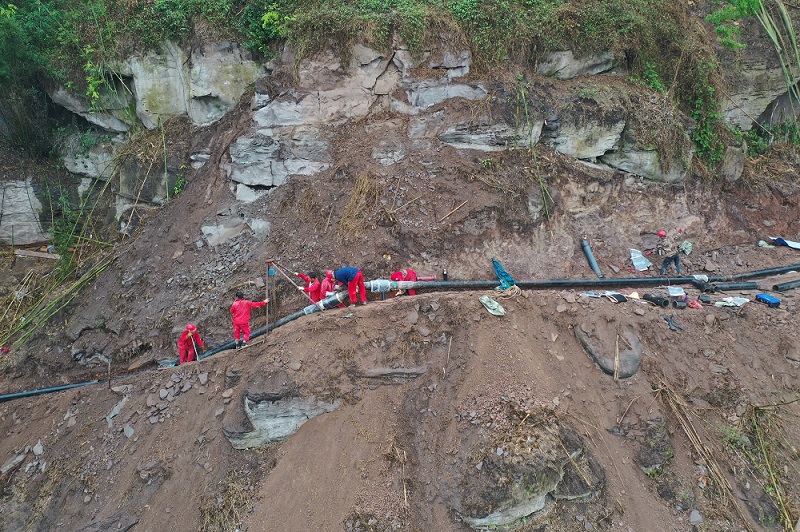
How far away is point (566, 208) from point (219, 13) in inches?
308

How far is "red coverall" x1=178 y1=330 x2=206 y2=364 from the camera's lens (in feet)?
24.3

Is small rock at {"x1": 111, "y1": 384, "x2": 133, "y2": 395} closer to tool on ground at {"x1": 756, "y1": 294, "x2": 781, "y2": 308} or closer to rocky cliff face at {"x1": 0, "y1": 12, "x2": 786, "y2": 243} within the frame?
rocky cliff face at {"x1": 0, "y1": 12, "x2": 786, "y2": 243}

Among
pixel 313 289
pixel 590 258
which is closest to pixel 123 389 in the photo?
pixel 313 289

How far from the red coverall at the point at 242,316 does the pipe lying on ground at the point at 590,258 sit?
5.97 m

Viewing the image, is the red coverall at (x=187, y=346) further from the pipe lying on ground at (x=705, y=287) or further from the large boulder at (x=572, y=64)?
the pipe lying on ground at (x=705, y=287)

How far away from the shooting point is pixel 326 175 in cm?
880

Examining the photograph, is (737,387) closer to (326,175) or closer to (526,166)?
(526,166)

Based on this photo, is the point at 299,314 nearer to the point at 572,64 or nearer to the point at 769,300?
the point at 572,64

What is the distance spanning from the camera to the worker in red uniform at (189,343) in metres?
7.39

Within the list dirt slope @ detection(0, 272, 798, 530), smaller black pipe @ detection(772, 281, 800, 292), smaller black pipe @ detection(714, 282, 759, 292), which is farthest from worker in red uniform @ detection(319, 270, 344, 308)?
smaller black pipe @ detection(772, 281, 800, 292)

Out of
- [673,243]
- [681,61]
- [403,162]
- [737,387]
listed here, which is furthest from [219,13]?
[737,387]

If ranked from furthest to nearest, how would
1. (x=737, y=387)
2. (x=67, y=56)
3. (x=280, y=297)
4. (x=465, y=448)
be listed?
(x=67, y=56)
(x=280, y=297)
(x=737, y=387)
(x=465, y=448)

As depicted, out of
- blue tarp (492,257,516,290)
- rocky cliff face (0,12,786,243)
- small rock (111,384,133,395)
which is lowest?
small rock (111,384,133,395)

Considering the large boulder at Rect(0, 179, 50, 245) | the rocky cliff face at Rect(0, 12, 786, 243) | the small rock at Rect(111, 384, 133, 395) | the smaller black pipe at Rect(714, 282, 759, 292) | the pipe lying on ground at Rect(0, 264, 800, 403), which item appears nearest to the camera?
the small rock at Rect(111, 384, 133, 395)
